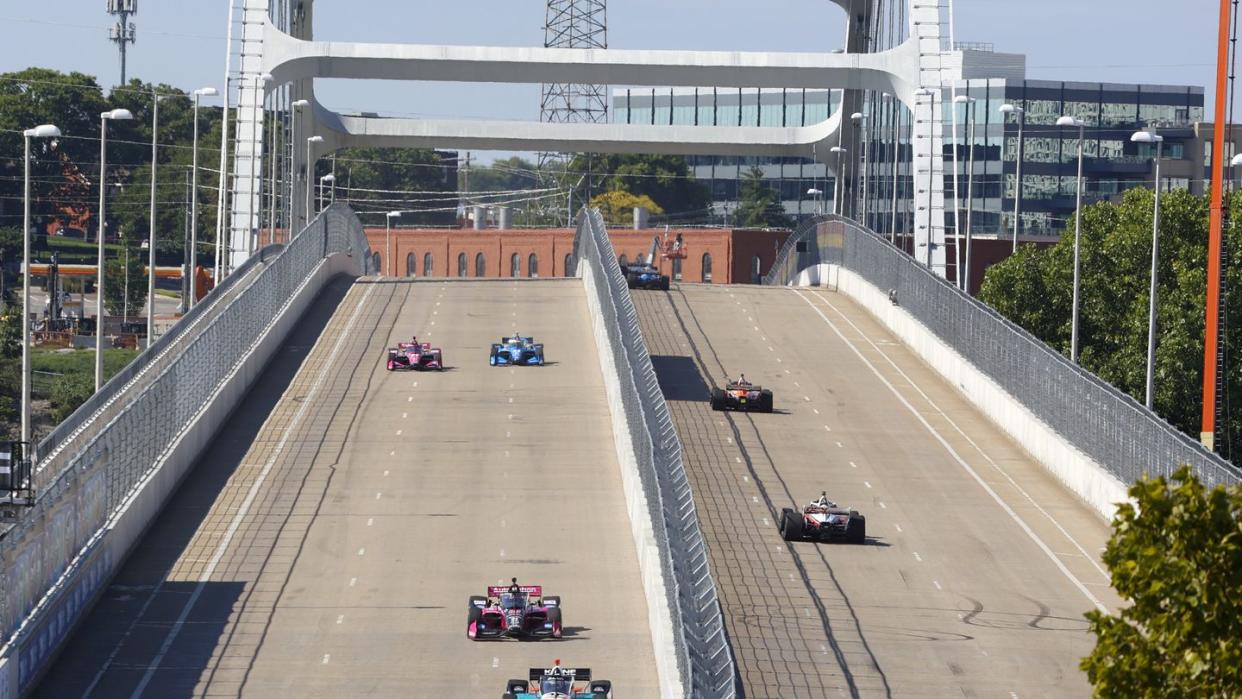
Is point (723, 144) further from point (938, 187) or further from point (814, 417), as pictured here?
point (814, 417)

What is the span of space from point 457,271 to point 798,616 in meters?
133

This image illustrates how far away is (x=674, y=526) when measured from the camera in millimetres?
32344

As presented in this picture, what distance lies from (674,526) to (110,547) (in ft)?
36.4

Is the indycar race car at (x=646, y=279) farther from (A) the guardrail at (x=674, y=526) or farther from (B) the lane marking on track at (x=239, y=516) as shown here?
(A) the guardrail at (x=674, y=526)

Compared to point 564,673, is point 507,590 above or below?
above

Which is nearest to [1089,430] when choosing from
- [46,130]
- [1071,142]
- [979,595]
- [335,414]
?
[979,595]

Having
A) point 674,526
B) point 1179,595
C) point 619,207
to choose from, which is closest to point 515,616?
point 674,526

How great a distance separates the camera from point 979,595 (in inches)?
1452

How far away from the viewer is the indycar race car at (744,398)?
54000 millimetres

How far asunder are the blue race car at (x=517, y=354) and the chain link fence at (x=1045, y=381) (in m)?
12.2

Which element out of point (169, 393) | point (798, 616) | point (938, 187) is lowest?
point (798, 616)

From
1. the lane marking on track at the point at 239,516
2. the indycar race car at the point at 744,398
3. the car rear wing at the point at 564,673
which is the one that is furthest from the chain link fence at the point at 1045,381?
the lane marking on track at the point at 239,516

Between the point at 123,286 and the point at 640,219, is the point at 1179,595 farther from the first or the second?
the point at 640,219

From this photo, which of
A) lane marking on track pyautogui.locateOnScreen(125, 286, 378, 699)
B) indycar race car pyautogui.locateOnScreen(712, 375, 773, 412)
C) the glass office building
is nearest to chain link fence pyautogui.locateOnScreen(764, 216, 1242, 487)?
indycar race car pyautogui.locateOnScreen(712, 375, 773, 412)
